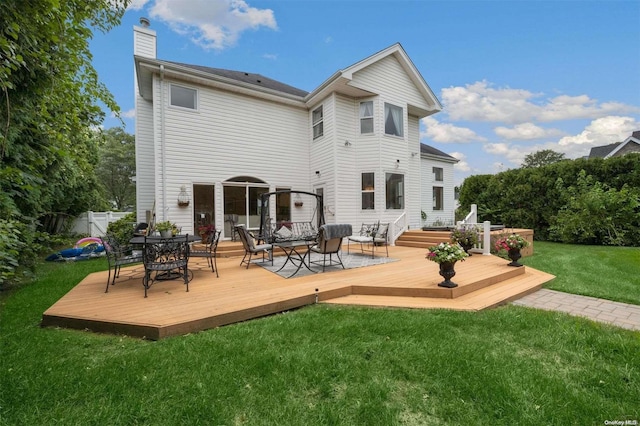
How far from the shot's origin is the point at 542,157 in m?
36.5

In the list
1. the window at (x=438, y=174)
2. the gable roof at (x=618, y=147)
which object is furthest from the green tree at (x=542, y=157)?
the window at (x=438, y=174)

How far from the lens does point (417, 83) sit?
39.3 ft

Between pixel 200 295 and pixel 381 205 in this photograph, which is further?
pixel 381 205

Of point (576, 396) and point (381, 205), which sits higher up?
point (381, 205)

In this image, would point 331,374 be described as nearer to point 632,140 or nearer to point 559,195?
point 559,195

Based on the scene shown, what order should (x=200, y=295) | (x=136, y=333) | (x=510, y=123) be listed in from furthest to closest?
(x=510, y=123) < (x=200, y=295) < (x=136, y=333)

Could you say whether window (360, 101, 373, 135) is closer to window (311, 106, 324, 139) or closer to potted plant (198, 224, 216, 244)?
window (311, 106, 324, 139)

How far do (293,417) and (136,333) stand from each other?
2211 mm

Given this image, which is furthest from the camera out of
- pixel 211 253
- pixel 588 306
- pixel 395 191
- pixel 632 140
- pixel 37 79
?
pixel 632 140

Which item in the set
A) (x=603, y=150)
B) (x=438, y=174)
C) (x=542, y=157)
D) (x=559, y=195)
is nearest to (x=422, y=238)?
(x=438, y=174)

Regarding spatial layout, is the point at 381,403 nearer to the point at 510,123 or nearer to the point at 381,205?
the point at 381,205

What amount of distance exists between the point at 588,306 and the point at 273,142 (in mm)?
9807

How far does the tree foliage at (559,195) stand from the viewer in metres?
10.5

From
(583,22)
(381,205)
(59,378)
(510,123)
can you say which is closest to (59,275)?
(59,378)
